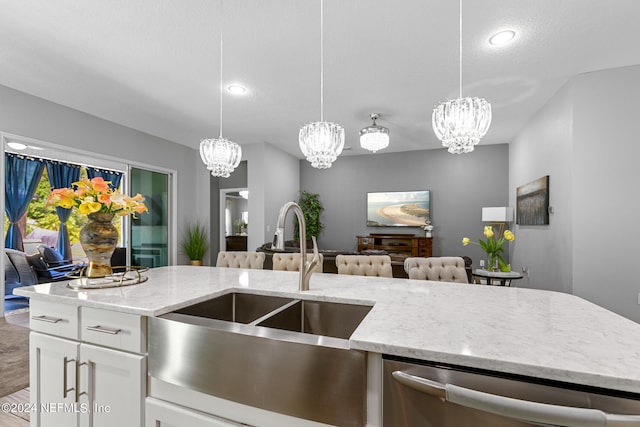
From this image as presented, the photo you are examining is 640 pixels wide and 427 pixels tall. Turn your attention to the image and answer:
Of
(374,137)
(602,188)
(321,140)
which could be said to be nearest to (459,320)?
(321,140)

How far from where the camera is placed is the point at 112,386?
1.23 metres

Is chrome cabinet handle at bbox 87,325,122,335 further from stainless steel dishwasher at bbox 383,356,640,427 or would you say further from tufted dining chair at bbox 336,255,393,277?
tufted dining chair at bbox 336,255,393,277

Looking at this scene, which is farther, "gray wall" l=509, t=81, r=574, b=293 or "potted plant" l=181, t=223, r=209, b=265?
"potted plant" l=181, t=223, r=209, b=265

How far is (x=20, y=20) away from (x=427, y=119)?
183 inches

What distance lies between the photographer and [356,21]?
7.53 feet

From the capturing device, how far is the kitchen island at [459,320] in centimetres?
73

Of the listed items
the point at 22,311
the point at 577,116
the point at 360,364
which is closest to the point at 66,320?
the point at 360,364

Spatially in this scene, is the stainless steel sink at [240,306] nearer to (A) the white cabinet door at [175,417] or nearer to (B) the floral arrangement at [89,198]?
(A) the white cabinet door at [175,417]

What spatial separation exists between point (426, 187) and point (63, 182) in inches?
286

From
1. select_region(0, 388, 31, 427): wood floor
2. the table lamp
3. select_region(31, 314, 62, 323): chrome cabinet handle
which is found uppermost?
the table lamp

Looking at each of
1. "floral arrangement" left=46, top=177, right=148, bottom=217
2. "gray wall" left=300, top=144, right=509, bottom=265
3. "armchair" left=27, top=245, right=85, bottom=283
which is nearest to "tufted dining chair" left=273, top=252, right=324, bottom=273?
"floral arrangement" left=46, top=177, right=148, bottom=217

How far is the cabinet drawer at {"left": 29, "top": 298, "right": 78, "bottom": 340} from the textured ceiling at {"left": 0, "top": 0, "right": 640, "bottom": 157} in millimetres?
2097

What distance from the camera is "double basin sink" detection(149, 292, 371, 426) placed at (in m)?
0.85

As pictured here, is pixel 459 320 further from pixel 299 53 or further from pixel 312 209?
pixel 312 209
